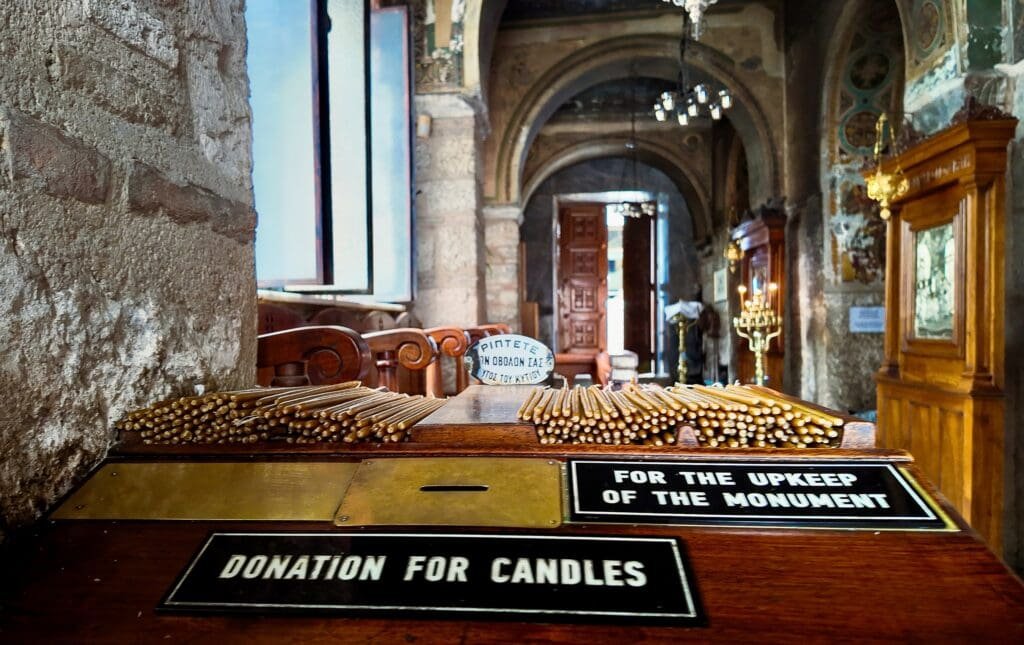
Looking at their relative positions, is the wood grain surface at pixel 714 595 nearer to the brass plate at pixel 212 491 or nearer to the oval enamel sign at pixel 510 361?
the brass plate at pixel 212 491

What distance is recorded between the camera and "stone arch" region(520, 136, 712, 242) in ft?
33.9

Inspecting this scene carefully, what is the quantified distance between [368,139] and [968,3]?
3639mm

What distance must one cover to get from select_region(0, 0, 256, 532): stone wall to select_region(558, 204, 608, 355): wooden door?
11194 mm

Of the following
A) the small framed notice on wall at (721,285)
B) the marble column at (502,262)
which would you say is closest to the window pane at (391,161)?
the marble column at (502,262)

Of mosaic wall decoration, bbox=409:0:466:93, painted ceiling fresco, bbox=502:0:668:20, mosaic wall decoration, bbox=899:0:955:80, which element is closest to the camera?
mosaic wall decoration, bbox=899:0:955:80

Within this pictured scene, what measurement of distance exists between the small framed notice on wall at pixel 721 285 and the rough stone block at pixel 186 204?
29.7 feet

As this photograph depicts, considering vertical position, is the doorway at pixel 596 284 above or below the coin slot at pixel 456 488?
above

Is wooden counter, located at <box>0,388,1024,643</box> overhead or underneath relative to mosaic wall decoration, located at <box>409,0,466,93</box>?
underneath

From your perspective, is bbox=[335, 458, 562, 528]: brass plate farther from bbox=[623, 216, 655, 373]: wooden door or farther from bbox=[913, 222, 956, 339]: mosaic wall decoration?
bbox=[623, 216, 655, 373]: wooden door

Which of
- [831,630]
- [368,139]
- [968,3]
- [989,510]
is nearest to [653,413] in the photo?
[831,630]

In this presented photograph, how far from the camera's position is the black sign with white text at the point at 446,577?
78cm

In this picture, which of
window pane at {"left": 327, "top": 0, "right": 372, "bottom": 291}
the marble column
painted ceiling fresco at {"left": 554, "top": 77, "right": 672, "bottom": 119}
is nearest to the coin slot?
window pane at {"left": 327, "top": 0, "right": 372, "bottom": 291}

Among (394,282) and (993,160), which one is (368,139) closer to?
(394,282)

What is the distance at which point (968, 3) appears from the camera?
3.23 m
